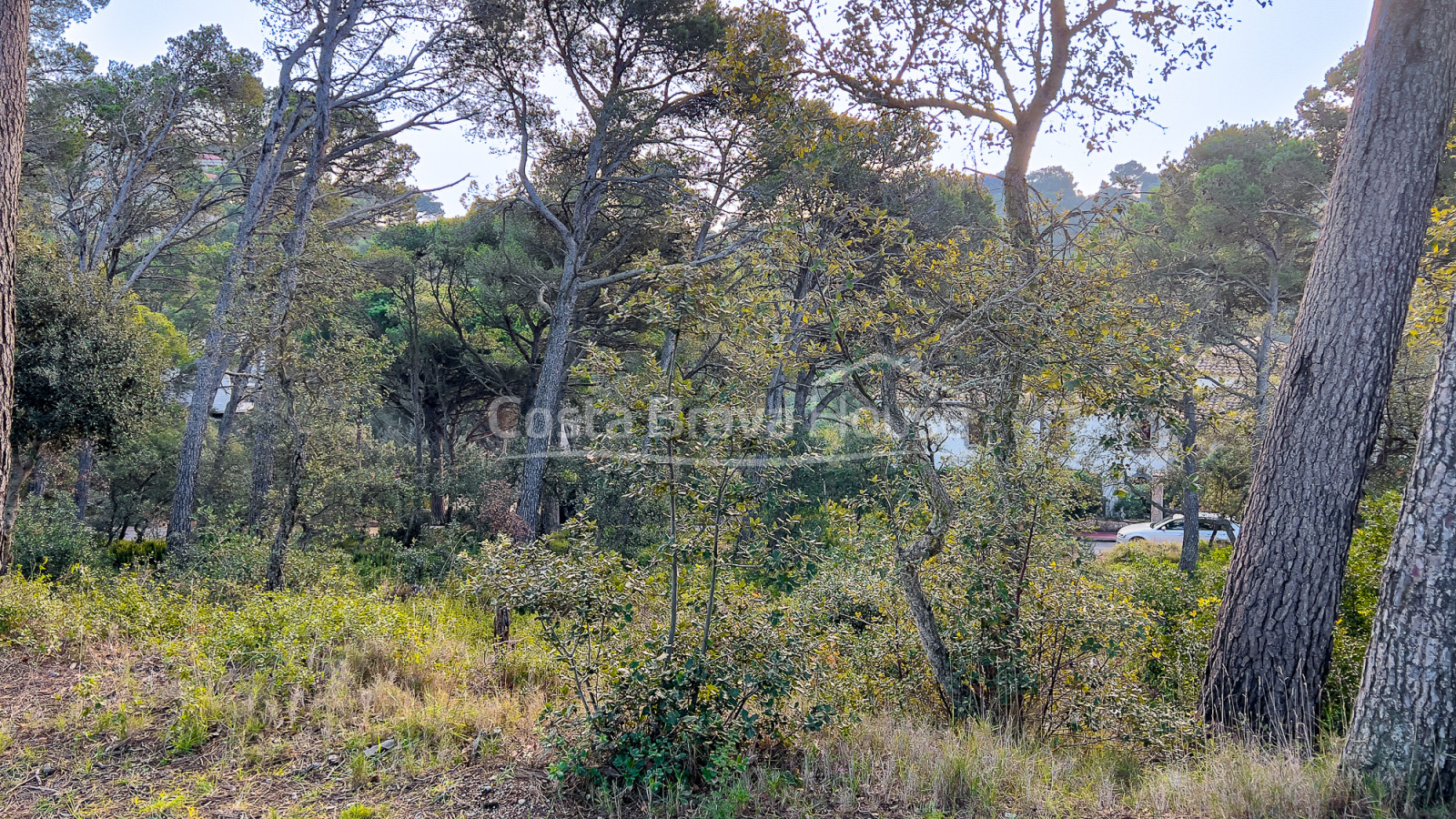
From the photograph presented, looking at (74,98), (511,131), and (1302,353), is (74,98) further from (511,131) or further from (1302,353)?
(1302,353)

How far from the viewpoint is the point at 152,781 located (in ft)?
10.8

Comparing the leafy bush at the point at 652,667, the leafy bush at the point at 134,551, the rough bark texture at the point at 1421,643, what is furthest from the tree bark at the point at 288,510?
the rough bark texture at the point at 1421,643

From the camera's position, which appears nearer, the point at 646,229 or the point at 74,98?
the point at 74,98

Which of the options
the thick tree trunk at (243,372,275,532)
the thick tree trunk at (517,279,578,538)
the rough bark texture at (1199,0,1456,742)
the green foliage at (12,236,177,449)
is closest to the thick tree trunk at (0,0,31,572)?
the green foliage at (12,236,177,449)

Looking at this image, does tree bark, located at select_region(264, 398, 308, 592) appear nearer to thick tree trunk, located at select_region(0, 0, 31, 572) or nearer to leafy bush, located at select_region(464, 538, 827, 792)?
thick tree trunk, located at select_region(0, 0, 31, 572)

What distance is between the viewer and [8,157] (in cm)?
547

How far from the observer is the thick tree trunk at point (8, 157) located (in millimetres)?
5359

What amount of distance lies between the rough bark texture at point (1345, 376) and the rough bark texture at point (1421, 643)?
113 centimetres

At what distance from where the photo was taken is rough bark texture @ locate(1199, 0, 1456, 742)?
3.92 m

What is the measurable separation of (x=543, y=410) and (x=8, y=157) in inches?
278

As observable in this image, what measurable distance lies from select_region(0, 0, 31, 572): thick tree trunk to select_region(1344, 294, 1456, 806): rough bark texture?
8.55 metres

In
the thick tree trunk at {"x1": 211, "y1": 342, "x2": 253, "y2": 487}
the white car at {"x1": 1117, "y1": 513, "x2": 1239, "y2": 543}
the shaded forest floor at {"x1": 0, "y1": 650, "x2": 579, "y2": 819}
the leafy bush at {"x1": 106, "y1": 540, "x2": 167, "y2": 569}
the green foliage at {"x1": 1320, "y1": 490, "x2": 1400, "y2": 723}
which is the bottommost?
the white car at {"x1": 1117, "y1": 513, "x2": 1239, "y2": 543}

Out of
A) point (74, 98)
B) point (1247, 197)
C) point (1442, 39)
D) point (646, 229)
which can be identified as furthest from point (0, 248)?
point (1247, 197)

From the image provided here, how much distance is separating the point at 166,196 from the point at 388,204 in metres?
6.13
